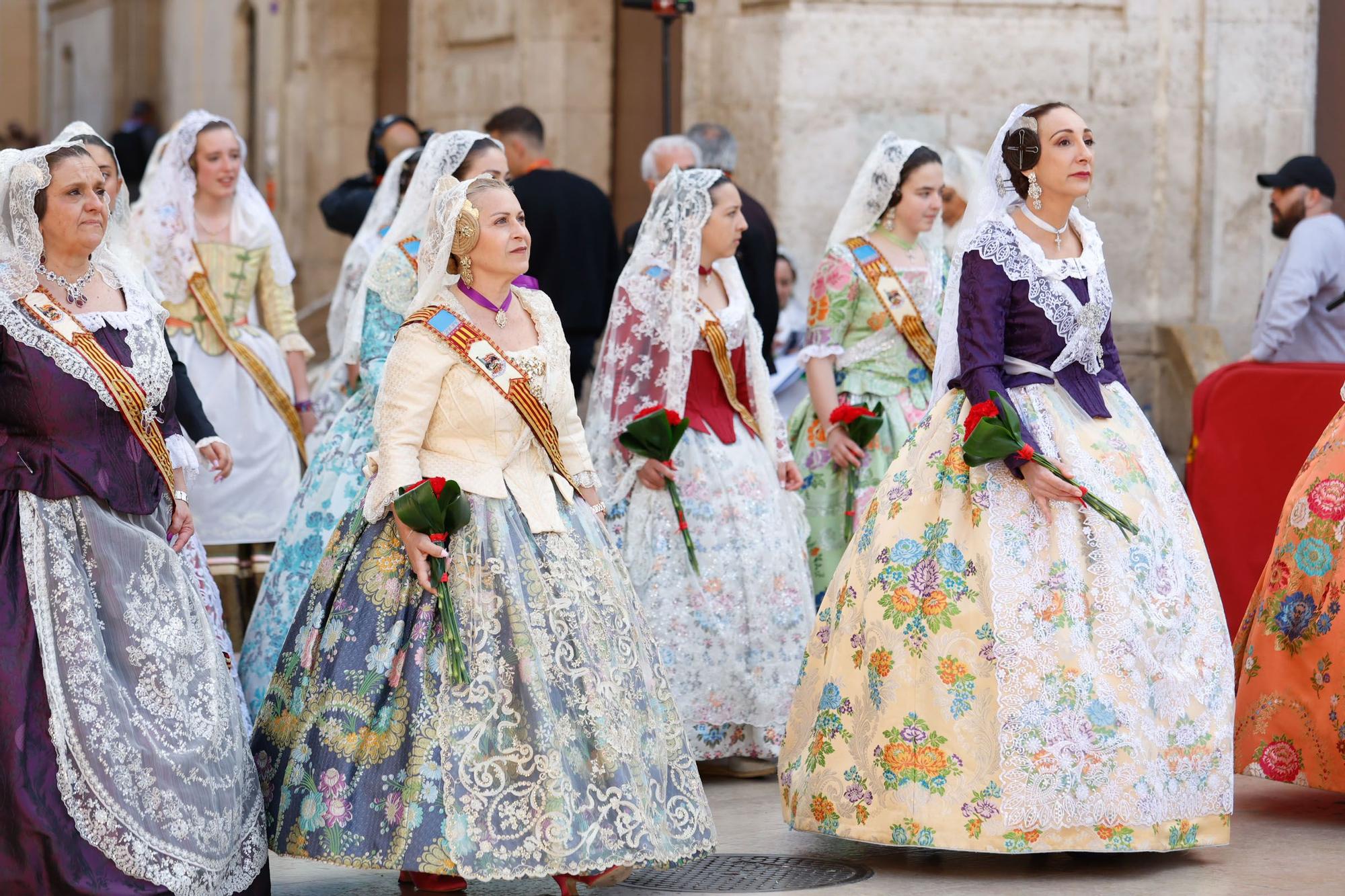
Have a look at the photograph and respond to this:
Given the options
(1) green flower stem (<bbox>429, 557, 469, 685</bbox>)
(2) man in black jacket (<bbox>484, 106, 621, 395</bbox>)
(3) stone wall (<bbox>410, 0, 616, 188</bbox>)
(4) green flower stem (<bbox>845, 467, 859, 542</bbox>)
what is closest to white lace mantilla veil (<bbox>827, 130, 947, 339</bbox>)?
(4) green flower stem (<bbox>845, 467, 859, 542</bbox>)

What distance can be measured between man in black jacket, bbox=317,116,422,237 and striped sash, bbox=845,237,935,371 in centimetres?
312

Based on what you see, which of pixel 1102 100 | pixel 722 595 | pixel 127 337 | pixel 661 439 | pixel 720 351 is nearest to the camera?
pixel 127 337

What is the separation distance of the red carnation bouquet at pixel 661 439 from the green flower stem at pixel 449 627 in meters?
1.79

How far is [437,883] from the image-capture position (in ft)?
17.5

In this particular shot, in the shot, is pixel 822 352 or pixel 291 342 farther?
pixel 291 342

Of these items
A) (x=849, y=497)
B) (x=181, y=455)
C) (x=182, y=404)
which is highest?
(x=182, y=404)

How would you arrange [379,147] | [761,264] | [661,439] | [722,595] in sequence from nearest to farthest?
1. [661,439]
2. [722,595]
3. [761,264]
4. [379,147]

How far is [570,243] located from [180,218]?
6.70 ft

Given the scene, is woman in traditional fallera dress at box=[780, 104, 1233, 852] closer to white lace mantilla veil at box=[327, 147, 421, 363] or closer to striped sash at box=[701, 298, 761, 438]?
striped sash at box=[701, 298, 761, 438]

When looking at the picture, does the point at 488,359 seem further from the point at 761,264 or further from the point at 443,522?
the point at 761,264

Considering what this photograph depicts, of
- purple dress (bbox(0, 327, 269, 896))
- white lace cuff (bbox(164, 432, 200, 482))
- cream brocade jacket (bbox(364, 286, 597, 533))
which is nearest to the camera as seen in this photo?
purple dress (bbox(0, 327, 269, 896))

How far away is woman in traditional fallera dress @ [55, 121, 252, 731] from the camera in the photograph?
5453mm

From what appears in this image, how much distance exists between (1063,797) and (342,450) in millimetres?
2973

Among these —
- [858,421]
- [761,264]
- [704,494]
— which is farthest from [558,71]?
[704,494]
